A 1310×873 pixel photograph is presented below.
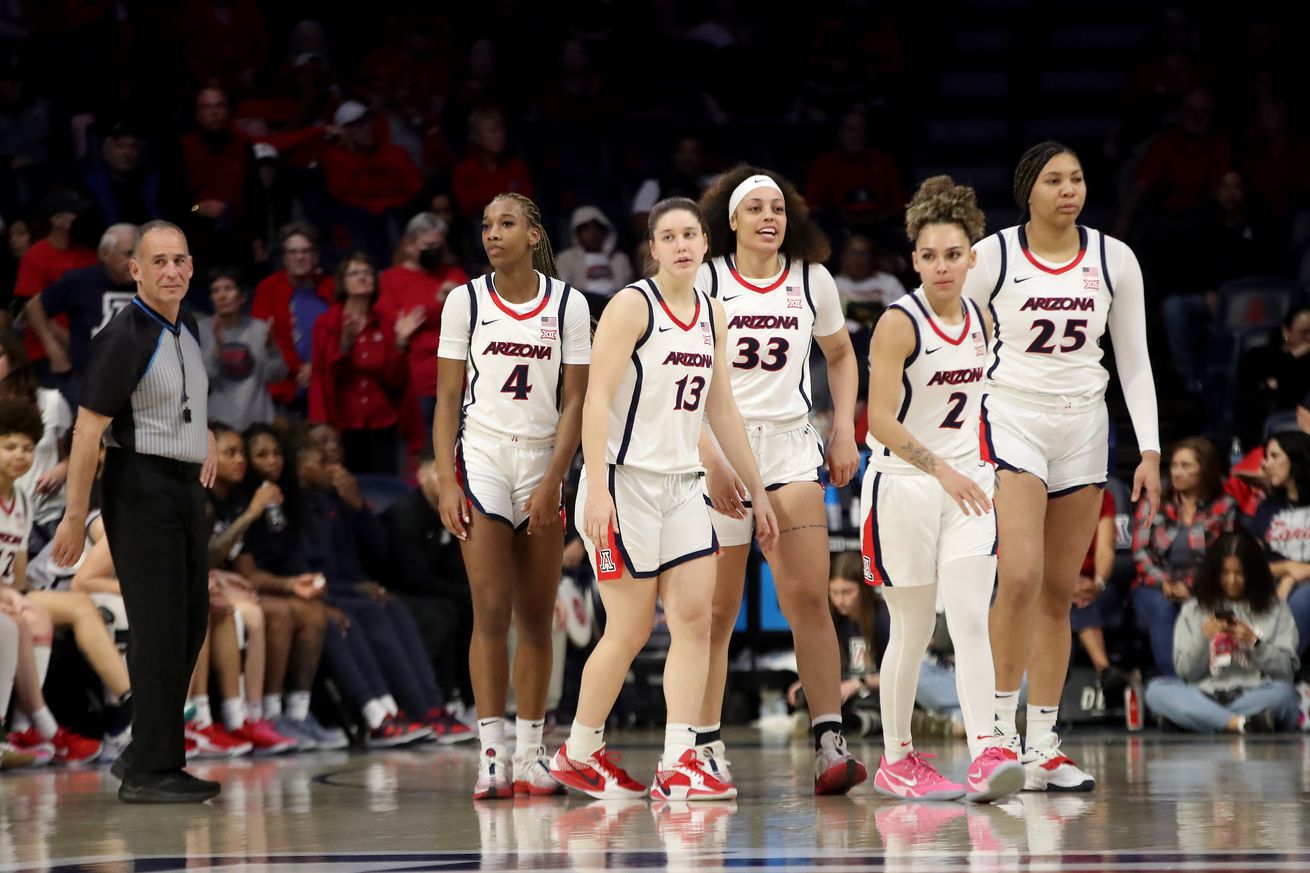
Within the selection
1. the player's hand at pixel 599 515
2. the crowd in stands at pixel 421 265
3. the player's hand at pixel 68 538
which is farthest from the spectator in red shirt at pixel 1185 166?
the player's hand at pixel 68 538

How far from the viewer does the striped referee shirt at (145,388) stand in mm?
6672

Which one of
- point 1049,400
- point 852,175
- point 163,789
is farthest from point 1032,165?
point 852,175

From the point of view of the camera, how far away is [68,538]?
650 cm

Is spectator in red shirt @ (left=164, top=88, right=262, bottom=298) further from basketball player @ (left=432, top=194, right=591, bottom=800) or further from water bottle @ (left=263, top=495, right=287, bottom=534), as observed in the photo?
basketball player @ (left=432, top=194, right=591, bottom=800)

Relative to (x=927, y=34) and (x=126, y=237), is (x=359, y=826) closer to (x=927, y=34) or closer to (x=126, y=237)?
(x=126, y=237)

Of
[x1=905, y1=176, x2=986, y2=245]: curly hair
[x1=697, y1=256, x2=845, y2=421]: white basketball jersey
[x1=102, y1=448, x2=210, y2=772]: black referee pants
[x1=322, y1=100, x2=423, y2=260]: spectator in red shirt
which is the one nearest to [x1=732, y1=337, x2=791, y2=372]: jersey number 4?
[x1=697, y1=256, x2=845, y2=421]: white basketball jersey

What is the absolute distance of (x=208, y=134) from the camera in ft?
43.8

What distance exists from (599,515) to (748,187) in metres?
1.42

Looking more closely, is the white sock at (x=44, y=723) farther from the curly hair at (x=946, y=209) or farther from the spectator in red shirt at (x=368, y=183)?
the spectator in red shirt at (x=368, y=183)

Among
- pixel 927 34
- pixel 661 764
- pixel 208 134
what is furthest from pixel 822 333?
pixel 927 34

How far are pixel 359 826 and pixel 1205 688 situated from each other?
5.88 metres

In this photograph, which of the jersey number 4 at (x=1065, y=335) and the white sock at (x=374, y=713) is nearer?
the jersey number 4 at (x=1065, y=335)

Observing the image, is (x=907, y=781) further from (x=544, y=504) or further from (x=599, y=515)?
(x=544, y=504)

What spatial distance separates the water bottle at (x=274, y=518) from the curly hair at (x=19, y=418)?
162 cm
